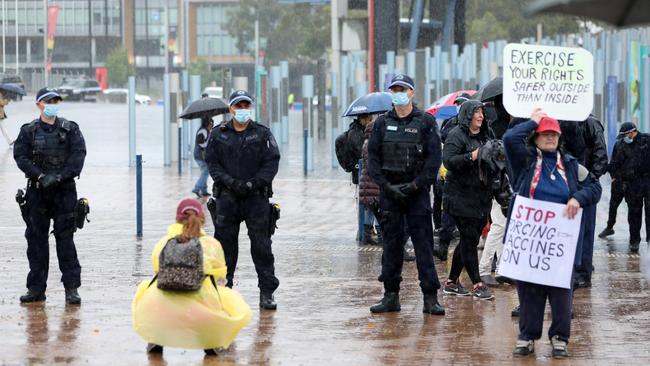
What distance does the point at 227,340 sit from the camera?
9672mm

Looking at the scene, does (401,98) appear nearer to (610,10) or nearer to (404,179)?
(404,179)

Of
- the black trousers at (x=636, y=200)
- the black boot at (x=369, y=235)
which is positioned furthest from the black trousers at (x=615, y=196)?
the black boot at (x=369, y=235)

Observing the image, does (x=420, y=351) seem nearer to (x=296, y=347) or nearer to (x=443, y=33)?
(x=296, y=347)

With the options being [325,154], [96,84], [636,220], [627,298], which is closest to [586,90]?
[627,298]

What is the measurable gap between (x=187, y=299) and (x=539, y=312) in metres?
2.30

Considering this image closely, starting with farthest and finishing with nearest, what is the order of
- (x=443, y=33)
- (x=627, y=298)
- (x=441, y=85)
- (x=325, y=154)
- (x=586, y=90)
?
1. (x=443, y=33)
2. (x=325, y=154)
3. (x=441, y=85)
4. (x=627, y=298)
5. (x=586, y=90)

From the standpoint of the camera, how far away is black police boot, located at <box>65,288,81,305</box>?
11891 mm

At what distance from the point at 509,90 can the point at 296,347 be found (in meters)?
2.25

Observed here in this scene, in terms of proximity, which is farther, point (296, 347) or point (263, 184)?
point (263, 184)

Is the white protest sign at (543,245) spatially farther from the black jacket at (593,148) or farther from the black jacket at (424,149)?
the black jacket at (593,148)

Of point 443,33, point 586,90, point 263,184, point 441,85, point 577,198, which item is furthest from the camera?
point 443,33

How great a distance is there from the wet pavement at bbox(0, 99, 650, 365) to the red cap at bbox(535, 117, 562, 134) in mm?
1487

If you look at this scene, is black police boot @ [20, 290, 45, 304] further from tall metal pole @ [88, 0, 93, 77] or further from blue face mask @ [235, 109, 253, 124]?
tall metal pole @ [88, 0, 93, 77]

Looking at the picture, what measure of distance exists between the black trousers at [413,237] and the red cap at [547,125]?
189 cm
